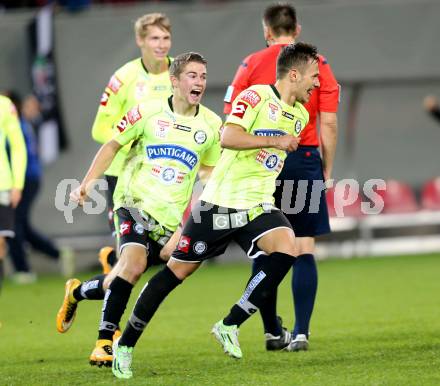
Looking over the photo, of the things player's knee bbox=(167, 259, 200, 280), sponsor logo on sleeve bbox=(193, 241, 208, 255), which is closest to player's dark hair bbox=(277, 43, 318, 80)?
sponsor logo on sleeve bbox=(193, 241, 208, 255)

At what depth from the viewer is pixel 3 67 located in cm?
1552

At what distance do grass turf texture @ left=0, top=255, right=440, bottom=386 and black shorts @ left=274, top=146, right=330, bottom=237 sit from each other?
832 mm

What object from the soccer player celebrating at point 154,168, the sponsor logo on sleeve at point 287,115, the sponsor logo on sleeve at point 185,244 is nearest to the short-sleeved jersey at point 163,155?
the soccer player celebrating at point 154,168

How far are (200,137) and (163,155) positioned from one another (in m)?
0.26

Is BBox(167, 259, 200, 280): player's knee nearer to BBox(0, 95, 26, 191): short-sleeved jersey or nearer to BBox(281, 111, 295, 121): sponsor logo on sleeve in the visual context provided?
BBox(281, 111, 295, 121): sponsor logo on sleeve

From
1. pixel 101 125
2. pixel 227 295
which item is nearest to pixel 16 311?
pixel 227 295

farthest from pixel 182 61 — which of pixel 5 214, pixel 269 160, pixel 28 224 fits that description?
pixel 28 224

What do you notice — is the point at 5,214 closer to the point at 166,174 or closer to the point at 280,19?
the point at 166,174

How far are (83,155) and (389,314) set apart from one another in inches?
281

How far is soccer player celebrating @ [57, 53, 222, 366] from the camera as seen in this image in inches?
268

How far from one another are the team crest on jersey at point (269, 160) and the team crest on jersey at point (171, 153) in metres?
0.49

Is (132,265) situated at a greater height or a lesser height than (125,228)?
lesser

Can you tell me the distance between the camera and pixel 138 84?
27.7 feet

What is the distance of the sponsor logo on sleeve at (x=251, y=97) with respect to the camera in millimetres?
6715
